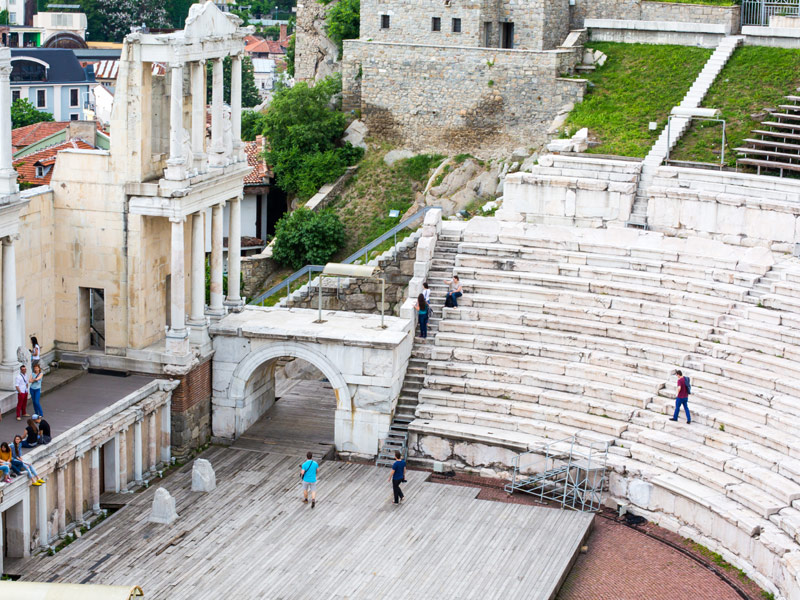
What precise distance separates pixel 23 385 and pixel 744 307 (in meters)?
16.6

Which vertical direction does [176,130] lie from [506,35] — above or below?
below

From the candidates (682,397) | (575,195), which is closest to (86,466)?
(682,397)

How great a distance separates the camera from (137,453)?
31.5m

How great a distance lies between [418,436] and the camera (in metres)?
33.5

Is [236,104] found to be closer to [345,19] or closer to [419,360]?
[419,360]

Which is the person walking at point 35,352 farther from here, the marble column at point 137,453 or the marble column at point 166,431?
the marble column at point 166,431

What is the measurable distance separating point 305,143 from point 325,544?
26.0m

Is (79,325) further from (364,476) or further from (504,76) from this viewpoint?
(504,76)

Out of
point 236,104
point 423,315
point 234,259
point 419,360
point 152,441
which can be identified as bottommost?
point 152,441

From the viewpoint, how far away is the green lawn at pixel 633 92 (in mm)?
43906

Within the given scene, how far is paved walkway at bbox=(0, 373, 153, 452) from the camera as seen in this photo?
29312 millimetres

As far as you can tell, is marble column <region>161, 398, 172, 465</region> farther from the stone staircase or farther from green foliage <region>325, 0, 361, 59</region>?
green foliage <region>325, 0, 361, 59</region>

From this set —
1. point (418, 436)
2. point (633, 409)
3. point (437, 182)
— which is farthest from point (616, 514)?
point (437, 182)

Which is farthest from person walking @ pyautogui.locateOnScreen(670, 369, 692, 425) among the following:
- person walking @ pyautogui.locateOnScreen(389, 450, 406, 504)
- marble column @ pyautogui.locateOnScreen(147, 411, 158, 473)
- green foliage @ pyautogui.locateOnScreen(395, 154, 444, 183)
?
green foliage @ pyautogui.locateOnScreen(395, 154, 444, 183)
